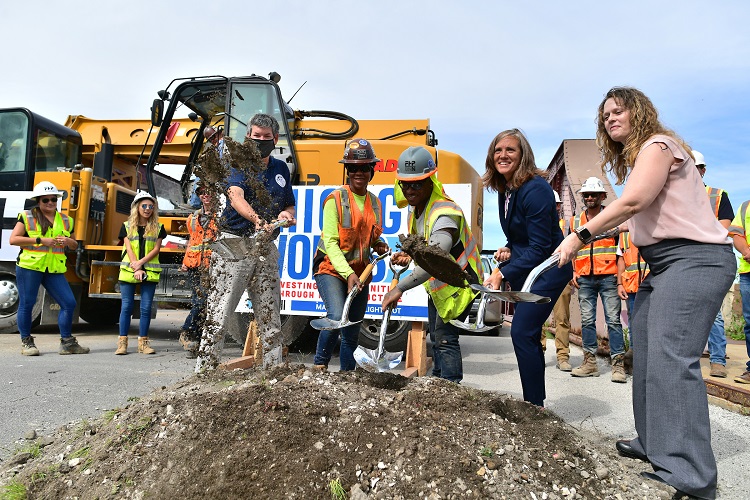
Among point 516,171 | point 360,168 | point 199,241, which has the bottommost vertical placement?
point 199,241

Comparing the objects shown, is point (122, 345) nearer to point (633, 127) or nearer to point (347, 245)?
point (347, 245)

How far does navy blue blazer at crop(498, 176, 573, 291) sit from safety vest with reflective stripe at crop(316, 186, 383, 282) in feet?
3.90

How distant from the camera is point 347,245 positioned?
421 centimetres

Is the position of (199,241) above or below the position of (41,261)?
above

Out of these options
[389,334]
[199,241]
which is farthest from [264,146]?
[389,334]

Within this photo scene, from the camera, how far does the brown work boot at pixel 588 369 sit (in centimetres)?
602

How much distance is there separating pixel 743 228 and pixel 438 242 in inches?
157

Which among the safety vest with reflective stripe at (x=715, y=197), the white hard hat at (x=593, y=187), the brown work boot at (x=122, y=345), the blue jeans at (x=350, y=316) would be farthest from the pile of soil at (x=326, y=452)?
the brown work boot at (x=122, y=345)

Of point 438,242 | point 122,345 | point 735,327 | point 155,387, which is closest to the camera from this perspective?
point 438,242

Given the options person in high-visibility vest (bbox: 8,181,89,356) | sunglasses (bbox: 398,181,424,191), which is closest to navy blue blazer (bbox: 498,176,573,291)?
sunglasses (bbox: 398,181,424,191)

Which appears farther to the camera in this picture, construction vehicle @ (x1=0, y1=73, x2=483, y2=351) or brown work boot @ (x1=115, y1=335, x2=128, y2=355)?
brown work boot @ (x1=115, y1=335, x2=128, y2=355)

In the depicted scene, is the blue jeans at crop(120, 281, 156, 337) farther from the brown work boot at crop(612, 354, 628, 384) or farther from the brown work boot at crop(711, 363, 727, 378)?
the brown work boot at crop(711, 363, 727, 378)

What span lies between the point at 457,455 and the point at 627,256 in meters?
4.62

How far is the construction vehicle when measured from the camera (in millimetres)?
6340
